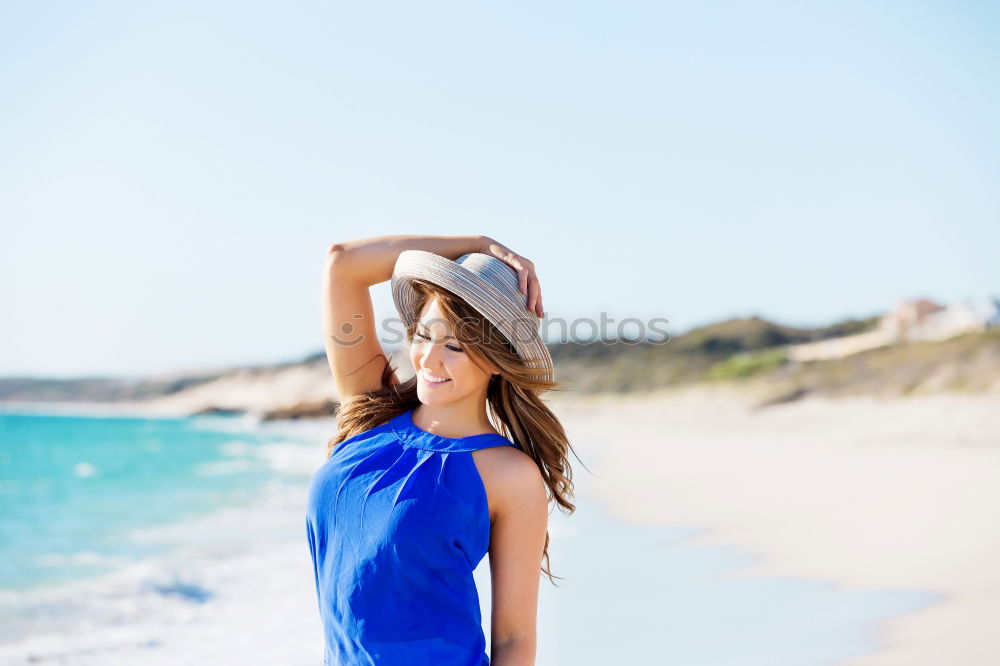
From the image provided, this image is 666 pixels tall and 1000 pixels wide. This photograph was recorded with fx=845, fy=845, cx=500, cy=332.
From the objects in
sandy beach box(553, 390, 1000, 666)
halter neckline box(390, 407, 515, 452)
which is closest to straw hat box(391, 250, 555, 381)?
halter neckline box(390, 407, 515, 452)

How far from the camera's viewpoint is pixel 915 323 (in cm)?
4828

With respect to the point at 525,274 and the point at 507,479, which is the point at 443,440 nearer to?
the point at 507,479

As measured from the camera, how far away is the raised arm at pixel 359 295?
1937 millimetres

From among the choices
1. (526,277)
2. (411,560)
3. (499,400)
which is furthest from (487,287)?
(411,560)

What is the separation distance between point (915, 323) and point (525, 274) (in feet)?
171

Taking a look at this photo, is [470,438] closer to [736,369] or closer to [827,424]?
[827,424]

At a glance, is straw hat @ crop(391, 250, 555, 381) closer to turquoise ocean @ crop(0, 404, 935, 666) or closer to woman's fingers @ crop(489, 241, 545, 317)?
woman's fingers @ crop(489, 241, 545, 317)

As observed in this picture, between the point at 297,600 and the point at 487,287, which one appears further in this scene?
the point at 297,600

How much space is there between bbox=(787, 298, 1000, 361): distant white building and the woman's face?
4143cm

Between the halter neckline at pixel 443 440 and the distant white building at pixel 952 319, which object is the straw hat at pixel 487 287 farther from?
the distant white building at pixel 952 319

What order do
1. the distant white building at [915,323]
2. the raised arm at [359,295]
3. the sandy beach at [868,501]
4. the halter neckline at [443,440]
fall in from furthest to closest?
the distant white building at [915,323] → the sandy beach at [868,501] → the raised arm at [359,295] → the halter neckline at [443,440]

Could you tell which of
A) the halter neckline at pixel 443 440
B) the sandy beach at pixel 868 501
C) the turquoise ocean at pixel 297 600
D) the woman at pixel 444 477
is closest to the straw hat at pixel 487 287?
the woman at pixel 444 477

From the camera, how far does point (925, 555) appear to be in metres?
5.96

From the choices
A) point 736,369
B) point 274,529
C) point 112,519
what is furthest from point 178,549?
point 736,369
